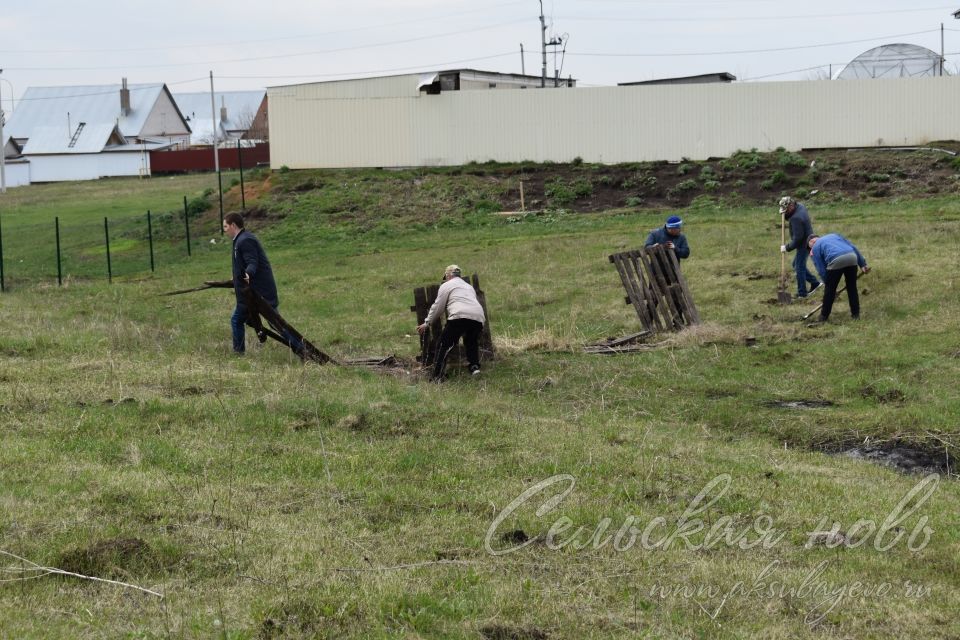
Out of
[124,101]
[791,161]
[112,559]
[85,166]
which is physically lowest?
[112,559]

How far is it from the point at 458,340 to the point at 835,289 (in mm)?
5830

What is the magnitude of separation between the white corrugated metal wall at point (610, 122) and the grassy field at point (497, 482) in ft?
68.9

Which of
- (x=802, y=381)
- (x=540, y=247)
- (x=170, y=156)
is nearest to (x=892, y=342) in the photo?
(x=802, y=381)

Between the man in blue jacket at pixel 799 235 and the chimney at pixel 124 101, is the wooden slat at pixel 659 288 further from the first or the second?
the chimney at pixel 124 101

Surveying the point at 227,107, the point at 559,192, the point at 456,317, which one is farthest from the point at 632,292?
the point at 227,107

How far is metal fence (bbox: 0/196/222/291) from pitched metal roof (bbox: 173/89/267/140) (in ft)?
202

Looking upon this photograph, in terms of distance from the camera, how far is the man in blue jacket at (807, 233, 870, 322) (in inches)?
616

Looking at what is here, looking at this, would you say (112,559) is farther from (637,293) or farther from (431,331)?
(637,293)

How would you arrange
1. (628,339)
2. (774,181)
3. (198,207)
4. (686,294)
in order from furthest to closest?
(198,207)
(774,181)
(686,294)
(628,339)

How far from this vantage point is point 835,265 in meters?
15.6

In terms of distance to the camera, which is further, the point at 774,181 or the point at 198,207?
the point at 198,207

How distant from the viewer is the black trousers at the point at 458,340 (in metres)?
13.2

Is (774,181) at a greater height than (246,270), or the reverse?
(774,181)

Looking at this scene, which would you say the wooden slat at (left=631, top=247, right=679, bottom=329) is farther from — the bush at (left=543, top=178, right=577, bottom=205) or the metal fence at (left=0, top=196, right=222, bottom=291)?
the bush at (left=543, top=178, right=577, bottom=205)
